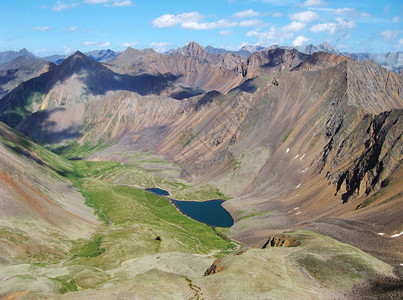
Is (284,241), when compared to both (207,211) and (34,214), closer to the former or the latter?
(34,214)

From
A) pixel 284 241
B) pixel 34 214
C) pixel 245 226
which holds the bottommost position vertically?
pixel 245 226

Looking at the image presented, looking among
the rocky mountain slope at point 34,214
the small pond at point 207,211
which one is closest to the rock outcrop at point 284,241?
the small pond at point 207,211

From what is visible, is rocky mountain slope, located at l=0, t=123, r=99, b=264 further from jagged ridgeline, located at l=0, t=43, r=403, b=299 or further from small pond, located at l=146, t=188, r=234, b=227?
small pond, located at l=146, t=188, r=234, b=227

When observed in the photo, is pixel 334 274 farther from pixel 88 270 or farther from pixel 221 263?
pixel 88 270

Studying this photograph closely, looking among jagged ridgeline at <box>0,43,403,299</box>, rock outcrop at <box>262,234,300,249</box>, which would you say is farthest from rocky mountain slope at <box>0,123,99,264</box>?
rock outcrop at <box>262,234,300,249</box>

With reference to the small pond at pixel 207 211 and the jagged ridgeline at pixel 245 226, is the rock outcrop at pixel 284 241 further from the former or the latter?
the small pond at pixel 207 211

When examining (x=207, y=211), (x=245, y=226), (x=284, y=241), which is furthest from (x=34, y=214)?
(x=207, y=211)

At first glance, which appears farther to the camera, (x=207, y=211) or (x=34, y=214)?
(x=207, y=211)

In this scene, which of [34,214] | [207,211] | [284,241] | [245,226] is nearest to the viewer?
[284,241]
